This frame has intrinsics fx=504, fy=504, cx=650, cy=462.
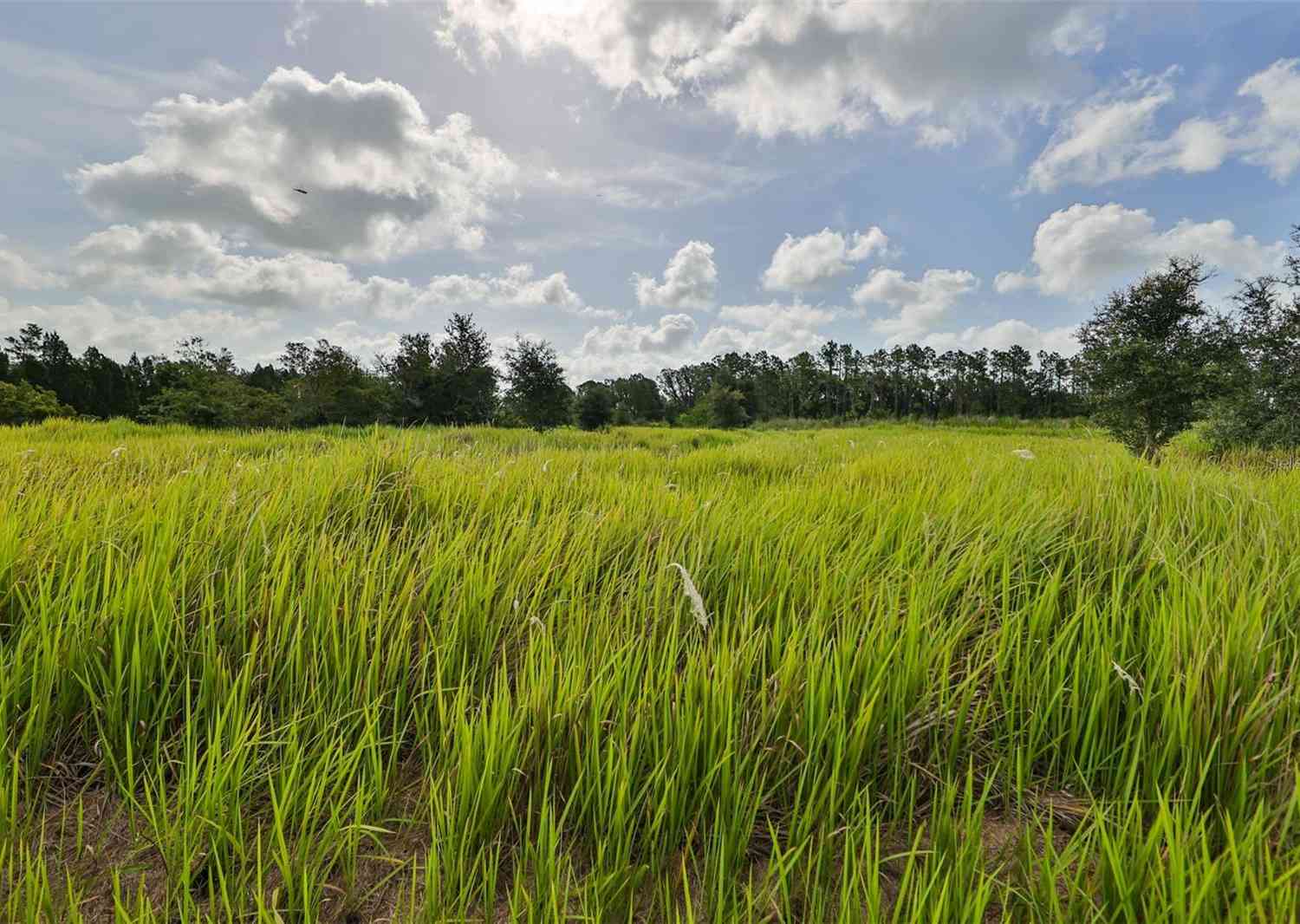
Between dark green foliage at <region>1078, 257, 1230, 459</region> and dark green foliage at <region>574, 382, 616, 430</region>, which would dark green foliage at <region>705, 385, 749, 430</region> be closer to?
dark green foliage at <region>574, 382, 616, 430</region>

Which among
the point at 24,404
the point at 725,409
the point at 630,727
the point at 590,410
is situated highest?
the point at 725,409

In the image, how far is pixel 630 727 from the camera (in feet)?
3.28

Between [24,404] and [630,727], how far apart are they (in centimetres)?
5378

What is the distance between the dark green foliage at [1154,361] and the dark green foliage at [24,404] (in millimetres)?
50726

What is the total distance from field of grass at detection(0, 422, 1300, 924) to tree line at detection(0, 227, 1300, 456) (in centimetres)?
312

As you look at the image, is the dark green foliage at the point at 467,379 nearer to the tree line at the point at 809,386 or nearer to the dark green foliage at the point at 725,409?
the tree line at the point at 809,386

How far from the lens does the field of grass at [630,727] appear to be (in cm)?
75

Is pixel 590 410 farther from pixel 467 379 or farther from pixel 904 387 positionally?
pixel 904 387

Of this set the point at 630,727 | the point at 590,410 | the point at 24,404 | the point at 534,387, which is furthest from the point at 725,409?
the point at 630,727

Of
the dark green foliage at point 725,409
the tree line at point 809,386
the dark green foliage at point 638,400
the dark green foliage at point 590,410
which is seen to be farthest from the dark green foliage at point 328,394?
the dark green foliage at point 638,400

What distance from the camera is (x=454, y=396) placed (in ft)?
→ 119

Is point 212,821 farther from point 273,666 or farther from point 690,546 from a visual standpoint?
point 690,546

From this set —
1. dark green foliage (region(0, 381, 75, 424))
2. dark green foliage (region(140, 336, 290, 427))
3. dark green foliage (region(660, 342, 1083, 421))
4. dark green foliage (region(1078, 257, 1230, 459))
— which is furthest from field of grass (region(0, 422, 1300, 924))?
dark green foliage (region(660, 342, 1083, 421))

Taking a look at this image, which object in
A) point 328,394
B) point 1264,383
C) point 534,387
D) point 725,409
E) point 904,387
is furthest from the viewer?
point 904,387
